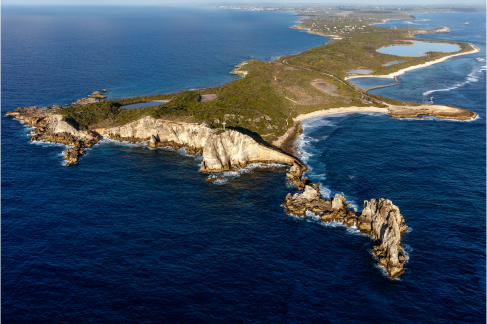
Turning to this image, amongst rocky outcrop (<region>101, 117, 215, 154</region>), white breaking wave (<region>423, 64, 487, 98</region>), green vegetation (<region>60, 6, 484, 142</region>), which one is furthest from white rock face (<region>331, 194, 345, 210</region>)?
white breaking wave (<region>423, 64, 487, 98</region>)

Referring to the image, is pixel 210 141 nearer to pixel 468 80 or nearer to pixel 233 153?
pixel 233 153

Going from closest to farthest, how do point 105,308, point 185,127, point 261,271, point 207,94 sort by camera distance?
point 105,308, point 261,271, point 185,127, point 207,94

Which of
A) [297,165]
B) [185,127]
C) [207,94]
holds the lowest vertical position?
[297,165]

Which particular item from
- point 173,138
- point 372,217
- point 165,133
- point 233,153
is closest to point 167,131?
point 165,133

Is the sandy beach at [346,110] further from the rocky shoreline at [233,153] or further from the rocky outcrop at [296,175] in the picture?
the rocky outcrop at [296,175]

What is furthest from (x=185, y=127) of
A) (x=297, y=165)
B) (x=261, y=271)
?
(x=261, y=271)

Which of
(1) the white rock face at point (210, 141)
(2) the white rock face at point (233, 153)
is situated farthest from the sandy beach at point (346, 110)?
(1) the white rock face at point (210, 141)

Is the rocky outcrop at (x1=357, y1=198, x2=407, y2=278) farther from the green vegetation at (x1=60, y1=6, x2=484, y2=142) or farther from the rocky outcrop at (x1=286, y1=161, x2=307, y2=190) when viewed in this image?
the green vegetation at (x1=60, y1=6, x2=484, y2=142)

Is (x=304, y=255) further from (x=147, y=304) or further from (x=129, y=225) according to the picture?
(x=129, y=225)
